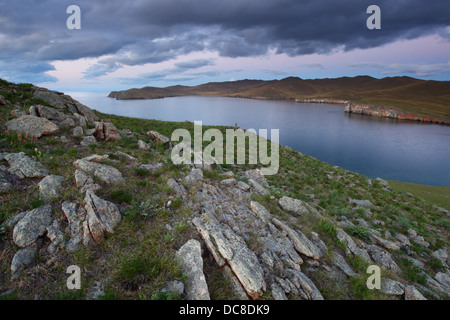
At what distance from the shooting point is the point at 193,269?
520 cm

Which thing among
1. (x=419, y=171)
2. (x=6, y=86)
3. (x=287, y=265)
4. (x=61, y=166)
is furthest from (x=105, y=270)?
(x=419, y=171)

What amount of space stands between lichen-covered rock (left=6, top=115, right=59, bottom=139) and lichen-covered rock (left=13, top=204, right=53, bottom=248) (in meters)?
6.48

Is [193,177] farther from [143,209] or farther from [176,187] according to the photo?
[143,209]

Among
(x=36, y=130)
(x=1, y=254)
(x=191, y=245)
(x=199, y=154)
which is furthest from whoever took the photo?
(x=199, y=154)

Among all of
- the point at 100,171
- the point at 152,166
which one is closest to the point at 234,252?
the point at 100,171

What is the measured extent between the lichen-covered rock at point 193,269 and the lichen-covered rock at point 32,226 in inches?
159

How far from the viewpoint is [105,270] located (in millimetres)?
5043

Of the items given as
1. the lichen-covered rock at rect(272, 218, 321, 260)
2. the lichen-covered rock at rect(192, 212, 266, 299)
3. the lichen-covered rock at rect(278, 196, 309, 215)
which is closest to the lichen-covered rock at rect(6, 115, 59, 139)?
the lichen-covered rock at rect(192, 212, 266, 299)

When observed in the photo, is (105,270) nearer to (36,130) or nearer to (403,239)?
(36,130)

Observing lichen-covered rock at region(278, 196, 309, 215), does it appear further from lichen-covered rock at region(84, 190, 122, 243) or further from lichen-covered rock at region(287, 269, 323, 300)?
lichen-covered rock at region(84, 190, 122, 243)

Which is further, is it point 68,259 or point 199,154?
point 199,154

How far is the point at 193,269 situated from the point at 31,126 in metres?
12.0

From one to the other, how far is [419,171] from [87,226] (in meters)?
57.0

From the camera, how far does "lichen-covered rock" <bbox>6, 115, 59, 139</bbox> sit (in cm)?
1027
